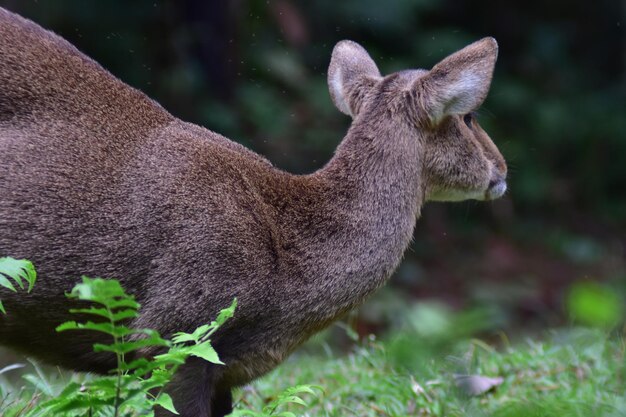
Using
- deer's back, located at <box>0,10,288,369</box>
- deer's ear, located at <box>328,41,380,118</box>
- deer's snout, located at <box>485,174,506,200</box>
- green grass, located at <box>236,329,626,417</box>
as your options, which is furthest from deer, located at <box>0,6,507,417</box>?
green grass, located at <box>236,329,626,417</box>

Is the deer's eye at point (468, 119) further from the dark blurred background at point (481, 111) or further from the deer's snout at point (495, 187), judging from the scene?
the dark blurred background at point (481, 111)

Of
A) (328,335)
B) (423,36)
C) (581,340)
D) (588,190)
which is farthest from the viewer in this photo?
(588,190)

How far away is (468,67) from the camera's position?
4.88 m

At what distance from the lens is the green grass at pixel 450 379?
5246 millimetres

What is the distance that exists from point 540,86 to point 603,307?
13.9m

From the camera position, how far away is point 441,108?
4918 millimetres

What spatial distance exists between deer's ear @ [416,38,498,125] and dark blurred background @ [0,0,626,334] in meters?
6.50

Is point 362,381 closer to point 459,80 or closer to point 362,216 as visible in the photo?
point 362,216

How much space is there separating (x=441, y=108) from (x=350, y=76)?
660 millimetres

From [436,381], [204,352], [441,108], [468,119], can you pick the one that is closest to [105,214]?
[204,352]

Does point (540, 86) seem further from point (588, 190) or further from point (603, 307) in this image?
point (603, 307)

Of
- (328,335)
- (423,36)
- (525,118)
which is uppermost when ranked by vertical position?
(423,36)

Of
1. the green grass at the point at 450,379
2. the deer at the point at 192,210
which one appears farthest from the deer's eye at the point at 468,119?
the green grass at the point at 450,379

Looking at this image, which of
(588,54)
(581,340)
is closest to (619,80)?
(588,54)
